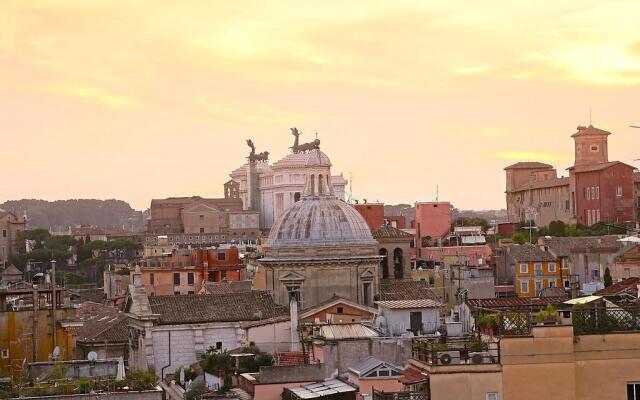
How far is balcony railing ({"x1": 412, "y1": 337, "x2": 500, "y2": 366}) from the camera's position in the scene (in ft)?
57.7

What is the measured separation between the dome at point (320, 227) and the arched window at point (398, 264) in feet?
34.9

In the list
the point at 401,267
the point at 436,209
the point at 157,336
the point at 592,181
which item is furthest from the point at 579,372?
the point at 592,181

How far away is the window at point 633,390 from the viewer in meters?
17.0

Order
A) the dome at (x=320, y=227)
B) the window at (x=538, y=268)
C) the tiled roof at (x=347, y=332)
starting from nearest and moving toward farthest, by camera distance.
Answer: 1. the tiled roof at (x=347, y=332)
2. the dome at (x=320, y=227)
3. the window at (x=538, y=268)

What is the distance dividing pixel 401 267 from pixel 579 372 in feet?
154

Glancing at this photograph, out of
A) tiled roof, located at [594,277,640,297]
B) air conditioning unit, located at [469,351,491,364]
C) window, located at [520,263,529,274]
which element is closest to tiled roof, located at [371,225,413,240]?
window, located at [520,263,529,274]

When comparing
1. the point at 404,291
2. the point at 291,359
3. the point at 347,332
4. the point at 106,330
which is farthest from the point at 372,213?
the point at 291,359

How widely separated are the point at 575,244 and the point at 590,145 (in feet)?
168

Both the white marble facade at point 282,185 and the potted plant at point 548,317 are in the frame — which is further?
the white marble facade at point 282,185

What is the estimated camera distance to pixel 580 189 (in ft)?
365

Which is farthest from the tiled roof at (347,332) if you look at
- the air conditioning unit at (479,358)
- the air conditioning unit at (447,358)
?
the air conditioning unit at (479,358)

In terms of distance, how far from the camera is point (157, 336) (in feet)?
158

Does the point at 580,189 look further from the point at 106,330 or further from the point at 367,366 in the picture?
the point at 367,366

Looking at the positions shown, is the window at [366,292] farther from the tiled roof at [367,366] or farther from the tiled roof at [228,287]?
the tiled roof at [367,366]
